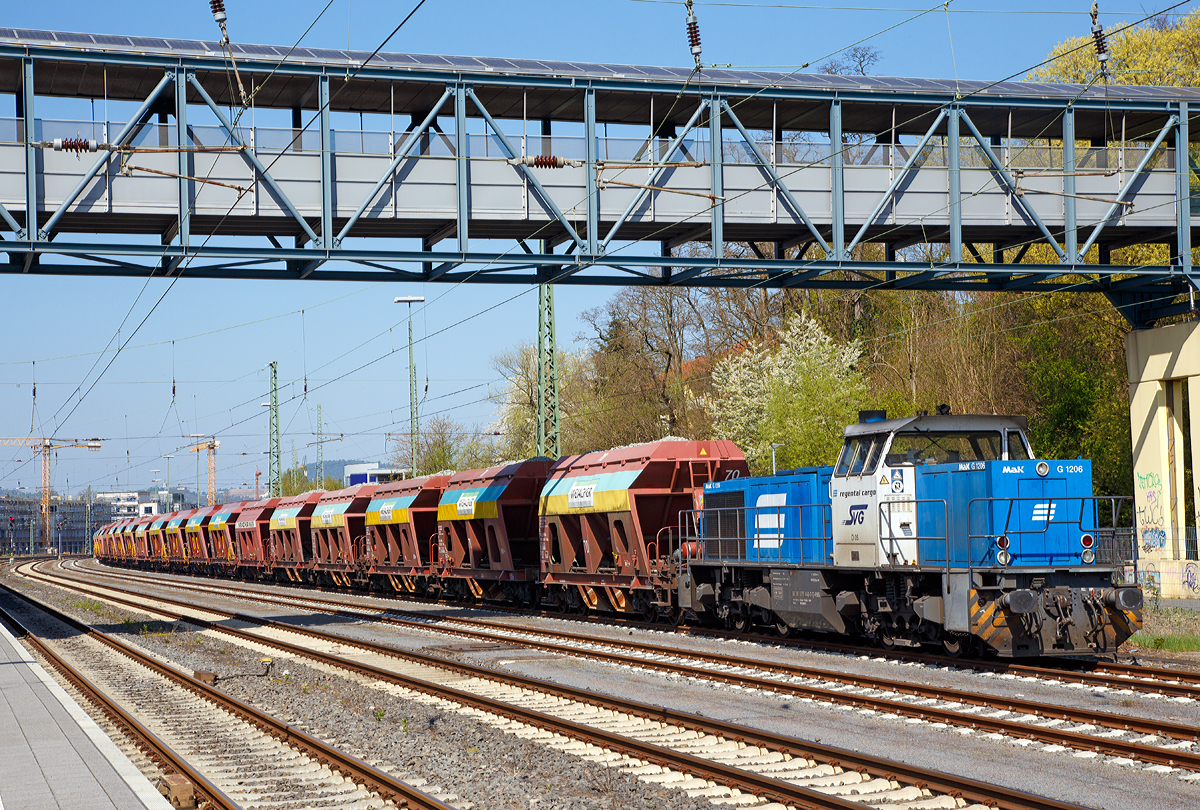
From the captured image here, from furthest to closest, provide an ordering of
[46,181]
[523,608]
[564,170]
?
[523,608] < [564,170] < [46,181]

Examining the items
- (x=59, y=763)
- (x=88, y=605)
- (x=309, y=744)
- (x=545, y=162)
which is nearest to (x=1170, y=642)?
(x=309, y=744)

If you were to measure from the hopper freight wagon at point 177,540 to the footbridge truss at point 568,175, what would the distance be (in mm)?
48503

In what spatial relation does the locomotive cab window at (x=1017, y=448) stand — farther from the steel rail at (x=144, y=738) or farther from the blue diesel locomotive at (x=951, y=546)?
the steel rail at (x=144, y=738)

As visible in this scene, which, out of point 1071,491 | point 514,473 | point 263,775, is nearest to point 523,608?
point 514,473

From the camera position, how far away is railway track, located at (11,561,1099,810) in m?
8.92

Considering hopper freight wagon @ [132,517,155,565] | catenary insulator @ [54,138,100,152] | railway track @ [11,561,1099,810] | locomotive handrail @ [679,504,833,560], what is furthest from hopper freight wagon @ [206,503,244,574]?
railway track @ [11,561,1099,810]

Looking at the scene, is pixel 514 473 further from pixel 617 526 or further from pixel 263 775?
pixel 263 775

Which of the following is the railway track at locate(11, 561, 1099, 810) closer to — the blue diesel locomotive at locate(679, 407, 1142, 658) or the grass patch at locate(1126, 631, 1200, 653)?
the blue diesel locomotive at locate(679, 407, 1142, 658)

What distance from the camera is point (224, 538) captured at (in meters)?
60.6

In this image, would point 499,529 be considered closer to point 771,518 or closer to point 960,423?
point 771,518

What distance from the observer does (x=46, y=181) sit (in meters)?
22.9

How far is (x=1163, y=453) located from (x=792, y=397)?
16.4 metres

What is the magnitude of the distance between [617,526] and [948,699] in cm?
1248

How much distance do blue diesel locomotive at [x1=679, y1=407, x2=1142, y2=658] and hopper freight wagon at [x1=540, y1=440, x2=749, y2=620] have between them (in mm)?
4656
